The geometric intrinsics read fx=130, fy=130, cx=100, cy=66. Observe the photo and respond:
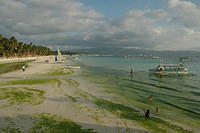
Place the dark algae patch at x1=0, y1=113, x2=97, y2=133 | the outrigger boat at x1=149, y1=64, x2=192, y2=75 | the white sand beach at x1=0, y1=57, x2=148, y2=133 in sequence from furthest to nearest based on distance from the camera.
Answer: the outrigger boat at x1=149, y1=64, x2=192, y2=75
the white sand beach at x1=0, y1=57, x2=148, y2=133
the dark algae patch at x1=0, y1=113, x2=97, y2=133

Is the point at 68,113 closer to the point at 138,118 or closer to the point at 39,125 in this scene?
the point at 39,125

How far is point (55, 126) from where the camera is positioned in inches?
476

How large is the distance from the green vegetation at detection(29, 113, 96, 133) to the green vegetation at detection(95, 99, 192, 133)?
17.9 ft

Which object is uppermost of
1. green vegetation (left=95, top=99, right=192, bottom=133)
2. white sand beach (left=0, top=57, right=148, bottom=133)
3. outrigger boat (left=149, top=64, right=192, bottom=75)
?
outrigger boat (left=149, top=64, right=192, bottom=75)

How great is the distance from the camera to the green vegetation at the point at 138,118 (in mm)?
12933

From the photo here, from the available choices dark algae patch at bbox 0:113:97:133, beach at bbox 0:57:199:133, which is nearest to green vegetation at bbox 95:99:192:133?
beach at bbox 0:57:199:133

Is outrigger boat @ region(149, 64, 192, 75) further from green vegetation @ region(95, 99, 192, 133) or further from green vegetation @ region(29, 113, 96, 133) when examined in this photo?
green vegetation @ region(29, 113, 96, 133)

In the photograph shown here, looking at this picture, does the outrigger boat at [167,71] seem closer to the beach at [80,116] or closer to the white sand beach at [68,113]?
the beach at [80,116]

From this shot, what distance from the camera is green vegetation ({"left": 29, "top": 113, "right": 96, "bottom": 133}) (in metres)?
11.4

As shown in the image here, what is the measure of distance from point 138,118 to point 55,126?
→ 897 centimetres

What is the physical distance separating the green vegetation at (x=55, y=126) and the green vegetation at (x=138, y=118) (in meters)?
5.47

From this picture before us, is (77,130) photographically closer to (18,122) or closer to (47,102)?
(18,122)

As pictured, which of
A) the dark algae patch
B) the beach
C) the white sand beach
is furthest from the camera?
the white sand beach

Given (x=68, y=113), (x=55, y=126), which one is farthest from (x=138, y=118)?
(x=55, y=126)
